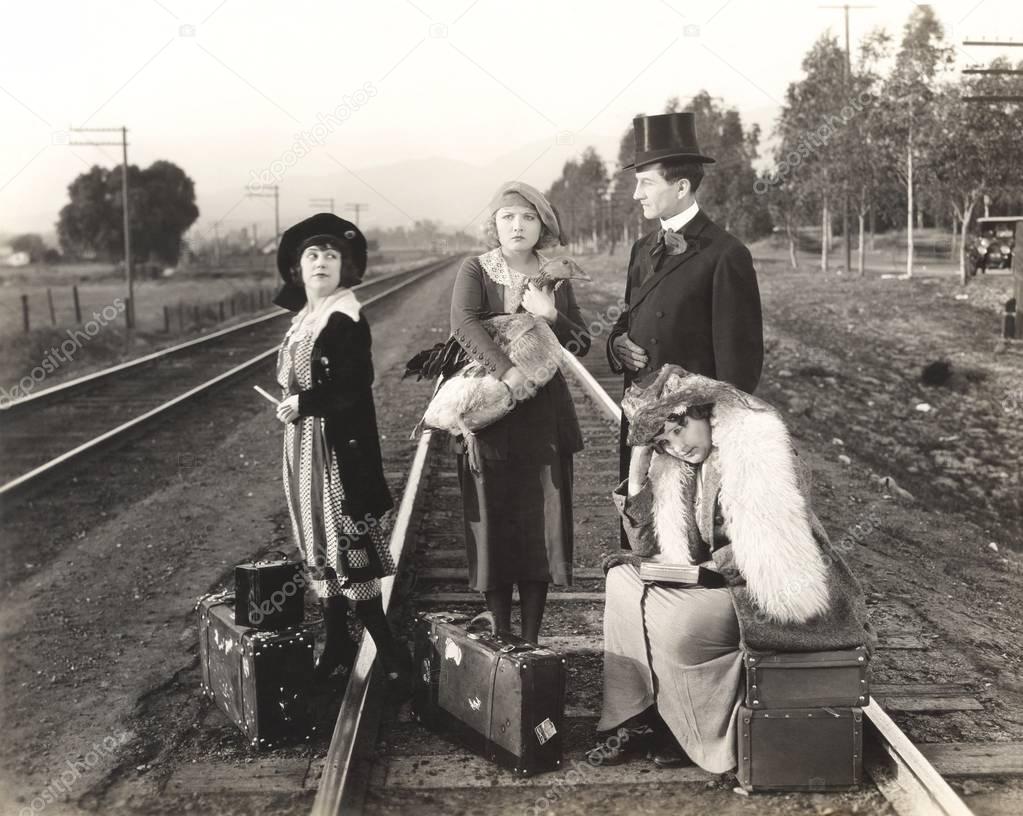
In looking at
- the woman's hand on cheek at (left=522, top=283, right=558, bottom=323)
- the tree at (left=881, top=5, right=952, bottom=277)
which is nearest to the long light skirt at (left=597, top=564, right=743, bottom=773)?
the woman's hand on cheek at (left=522, top=283, right=558, bottom=323)

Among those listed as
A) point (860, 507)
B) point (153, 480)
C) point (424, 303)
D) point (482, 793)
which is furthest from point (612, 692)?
point (424, 303)

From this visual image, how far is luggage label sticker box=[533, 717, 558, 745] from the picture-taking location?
11.7ft

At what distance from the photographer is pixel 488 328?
13.4 ft

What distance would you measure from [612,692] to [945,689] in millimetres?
1592

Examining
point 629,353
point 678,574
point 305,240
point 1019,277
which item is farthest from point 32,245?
point 678,574

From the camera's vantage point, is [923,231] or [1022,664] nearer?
[1022,664]

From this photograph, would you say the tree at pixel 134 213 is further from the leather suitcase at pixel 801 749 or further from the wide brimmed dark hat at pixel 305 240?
the leather suitcase at pixel 801 749

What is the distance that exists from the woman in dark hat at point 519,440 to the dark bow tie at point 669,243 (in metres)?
0.41

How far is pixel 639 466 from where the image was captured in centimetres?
375

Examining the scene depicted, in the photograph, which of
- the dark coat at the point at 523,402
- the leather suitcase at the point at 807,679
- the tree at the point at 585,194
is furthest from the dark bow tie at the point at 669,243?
the tree at the point at 585,194

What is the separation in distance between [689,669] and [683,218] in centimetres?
167

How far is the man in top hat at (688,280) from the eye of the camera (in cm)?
371

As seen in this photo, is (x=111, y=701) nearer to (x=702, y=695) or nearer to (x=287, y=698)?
(x=287, y=698)

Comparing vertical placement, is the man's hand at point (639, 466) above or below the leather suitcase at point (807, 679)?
above
